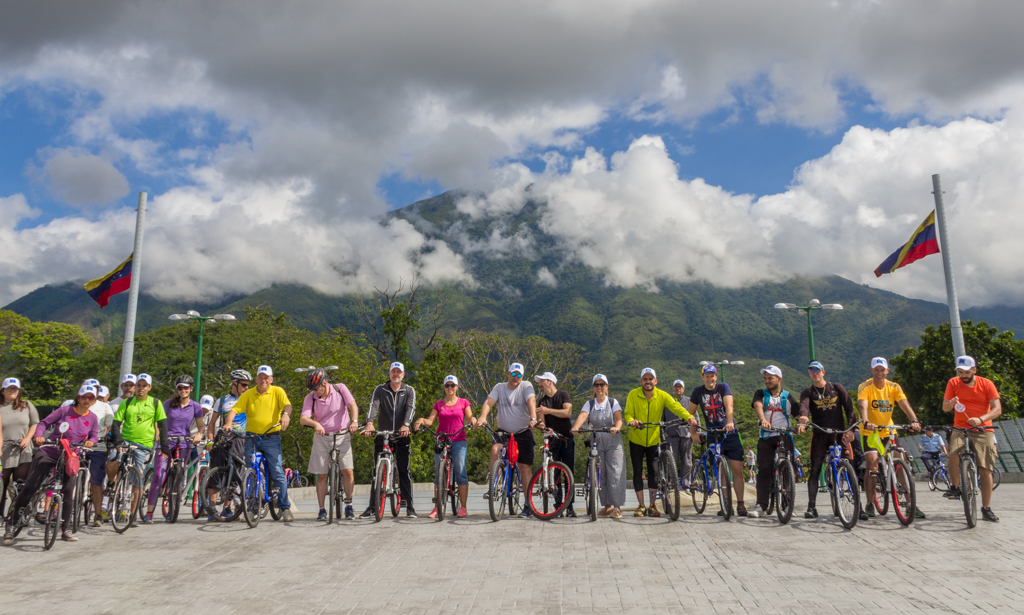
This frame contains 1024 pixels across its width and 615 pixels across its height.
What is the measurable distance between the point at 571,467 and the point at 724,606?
16.4ft

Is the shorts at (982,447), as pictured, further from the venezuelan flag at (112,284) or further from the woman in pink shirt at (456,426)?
the venezuelan flag at (112,284)

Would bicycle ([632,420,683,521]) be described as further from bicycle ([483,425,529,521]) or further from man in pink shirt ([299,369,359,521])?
man in pink shirt ([299,369,359,521])

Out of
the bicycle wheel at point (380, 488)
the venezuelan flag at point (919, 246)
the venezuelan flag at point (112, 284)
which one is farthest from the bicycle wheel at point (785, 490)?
the venezuelan flag at point (112, 284)

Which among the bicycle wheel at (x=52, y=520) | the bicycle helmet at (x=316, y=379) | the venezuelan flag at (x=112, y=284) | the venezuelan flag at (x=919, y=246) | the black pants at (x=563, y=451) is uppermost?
the venezuelan flag at (x=919, y=246)

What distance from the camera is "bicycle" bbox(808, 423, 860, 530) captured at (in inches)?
330

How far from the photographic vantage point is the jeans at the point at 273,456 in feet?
31.9

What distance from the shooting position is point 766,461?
9.59 metres

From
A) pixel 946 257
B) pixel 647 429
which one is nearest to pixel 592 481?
pixel 647 429

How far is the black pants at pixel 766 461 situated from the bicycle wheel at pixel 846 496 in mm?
804

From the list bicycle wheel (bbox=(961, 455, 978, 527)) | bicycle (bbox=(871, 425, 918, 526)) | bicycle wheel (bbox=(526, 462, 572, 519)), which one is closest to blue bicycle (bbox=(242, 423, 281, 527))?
bicycle wheel (bbox=(526, 462, 572, 519))

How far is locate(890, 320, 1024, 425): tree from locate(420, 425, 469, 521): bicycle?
38.2 metres

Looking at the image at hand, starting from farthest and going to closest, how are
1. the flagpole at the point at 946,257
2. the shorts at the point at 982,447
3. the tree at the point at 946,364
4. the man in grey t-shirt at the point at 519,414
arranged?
1. the tree at the point at 946,364
2. the flagpole at the point at 946,257
3. the man in grey t-shirt at the point at 519,414
4. the shorts at the point at 982,447

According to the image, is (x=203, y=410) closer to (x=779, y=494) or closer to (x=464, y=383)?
(x=779, y=494)

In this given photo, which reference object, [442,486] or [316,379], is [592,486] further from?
[316,379]
